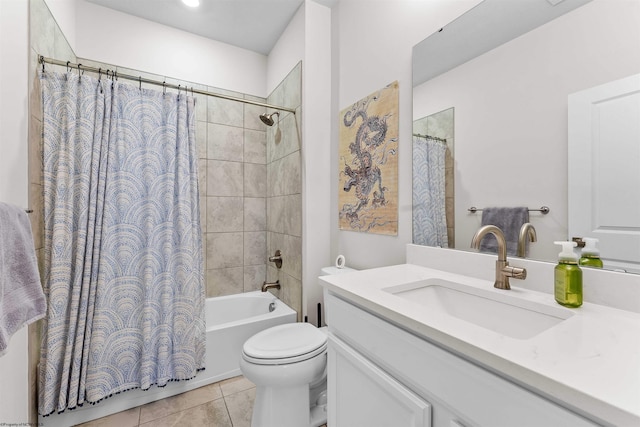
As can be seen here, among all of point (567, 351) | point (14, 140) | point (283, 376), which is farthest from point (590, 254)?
point (14, 140)

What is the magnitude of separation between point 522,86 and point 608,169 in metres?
0.37

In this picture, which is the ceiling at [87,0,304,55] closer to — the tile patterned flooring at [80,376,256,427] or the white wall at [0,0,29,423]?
the white wall at [0,0,29,423]

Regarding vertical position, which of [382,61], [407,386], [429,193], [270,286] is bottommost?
[270,286]

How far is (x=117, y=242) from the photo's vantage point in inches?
59.2

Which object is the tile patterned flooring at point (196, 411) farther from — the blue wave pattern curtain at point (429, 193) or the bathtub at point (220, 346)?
the blue wave pattern curtain at point (429, 193)

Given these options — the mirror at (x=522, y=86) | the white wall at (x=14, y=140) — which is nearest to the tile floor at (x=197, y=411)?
the white wall at (x=14, y=140)

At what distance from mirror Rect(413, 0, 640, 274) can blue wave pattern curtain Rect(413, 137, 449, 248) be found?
0.23 feet

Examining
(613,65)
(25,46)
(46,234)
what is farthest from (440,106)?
(46,234)

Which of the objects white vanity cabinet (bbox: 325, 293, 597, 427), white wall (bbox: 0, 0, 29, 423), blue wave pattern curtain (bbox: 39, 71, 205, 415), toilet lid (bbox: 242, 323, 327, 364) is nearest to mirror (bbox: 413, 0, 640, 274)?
white vanity cabinet (bbox: 325, 293, 597, 427)

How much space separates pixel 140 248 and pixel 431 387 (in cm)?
162

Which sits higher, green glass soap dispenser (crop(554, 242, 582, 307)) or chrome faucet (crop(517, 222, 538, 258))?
chrome faucet (crop(517, 222, 538, 258))

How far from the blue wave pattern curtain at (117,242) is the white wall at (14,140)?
14cm

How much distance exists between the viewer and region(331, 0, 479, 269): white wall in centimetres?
130

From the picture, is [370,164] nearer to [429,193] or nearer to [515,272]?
[429,193]
